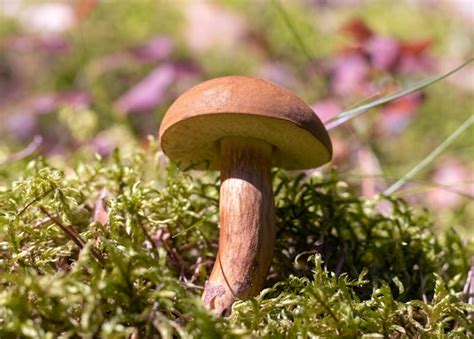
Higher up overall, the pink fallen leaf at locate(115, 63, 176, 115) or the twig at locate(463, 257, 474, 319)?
the pink fallen leaf at locate(115, 63, 176, 115)

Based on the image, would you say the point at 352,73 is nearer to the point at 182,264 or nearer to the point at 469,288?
the point at 469,288

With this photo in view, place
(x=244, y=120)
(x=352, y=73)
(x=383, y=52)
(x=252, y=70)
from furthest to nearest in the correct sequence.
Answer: (x=252, y=70) → (x=352, y=73) → (x=383, y=52) → (x=244, y=120)

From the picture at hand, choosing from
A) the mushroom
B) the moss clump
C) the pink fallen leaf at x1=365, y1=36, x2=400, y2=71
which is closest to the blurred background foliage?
the pink fallen leaf at x1=365, y1=36, x2=400, y2=71

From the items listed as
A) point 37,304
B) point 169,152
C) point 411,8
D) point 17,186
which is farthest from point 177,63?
point 411,8

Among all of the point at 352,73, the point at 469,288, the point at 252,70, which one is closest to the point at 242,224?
the point at 469,288

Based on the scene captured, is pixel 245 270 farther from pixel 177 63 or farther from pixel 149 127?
pixel 149 127

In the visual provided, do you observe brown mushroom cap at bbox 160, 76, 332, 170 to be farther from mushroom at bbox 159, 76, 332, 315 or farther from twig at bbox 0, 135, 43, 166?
A: twig at bbox 0, 135, 43, 166

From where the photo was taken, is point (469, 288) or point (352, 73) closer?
point (469, 288)

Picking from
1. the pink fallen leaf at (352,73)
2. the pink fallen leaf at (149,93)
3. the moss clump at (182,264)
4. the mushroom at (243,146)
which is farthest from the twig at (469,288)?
the pink fallen leaf at (149,93)
